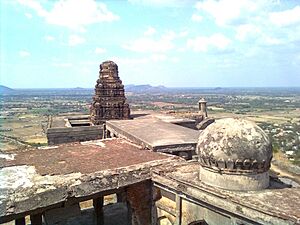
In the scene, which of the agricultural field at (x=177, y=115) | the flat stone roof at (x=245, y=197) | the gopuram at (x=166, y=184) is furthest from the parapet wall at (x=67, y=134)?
the flat stone roof at (x=245, y=197)

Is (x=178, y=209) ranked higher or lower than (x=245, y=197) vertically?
lower

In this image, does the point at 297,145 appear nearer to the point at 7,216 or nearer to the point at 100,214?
the point at 100,214

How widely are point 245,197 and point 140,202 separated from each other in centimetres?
303

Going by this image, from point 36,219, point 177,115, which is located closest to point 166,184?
point 36,219

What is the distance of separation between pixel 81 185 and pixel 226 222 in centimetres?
322

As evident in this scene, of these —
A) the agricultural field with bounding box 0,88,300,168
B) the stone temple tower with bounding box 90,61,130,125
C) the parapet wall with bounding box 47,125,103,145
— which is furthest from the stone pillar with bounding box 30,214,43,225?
the agricultural field with bounding box 0,88,300,168

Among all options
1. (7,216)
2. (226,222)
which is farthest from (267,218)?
(7,216)

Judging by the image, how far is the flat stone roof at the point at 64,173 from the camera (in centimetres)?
711

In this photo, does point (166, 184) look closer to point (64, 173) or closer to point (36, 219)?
point (64, 173)

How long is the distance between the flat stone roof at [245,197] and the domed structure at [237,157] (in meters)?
0.19

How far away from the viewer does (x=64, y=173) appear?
851 centimetres

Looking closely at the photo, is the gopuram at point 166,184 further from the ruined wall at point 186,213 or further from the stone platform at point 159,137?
the stone platform at point 159,137

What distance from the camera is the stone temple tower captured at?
22406 millimetres

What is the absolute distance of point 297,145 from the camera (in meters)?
38.9
